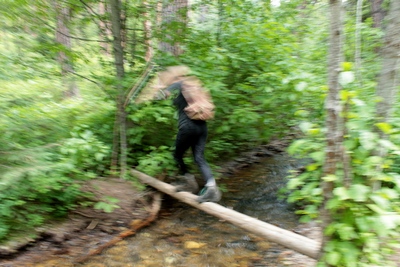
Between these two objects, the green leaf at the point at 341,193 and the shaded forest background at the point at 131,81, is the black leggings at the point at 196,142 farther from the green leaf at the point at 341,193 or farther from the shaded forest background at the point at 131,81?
the green leaf at the point at 341,193

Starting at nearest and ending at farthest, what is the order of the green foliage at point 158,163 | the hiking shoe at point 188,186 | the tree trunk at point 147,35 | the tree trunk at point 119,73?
the hiking shoe at point 188,186
the green foliage at point 158,163
the tree trunk at point 119,73
the tree trunk at point 147,35

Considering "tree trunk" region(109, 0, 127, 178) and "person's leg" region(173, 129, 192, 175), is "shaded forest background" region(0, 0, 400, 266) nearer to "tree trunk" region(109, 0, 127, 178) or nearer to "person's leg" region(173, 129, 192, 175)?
"tree trunk" region(109, 0, 127, 178)

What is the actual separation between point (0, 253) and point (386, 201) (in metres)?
4.11

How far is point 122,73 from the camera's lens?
5.86m

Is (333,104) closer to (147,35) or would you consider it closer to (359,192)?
(359,192)

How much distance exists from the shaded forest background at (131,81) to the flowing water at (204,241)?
690mm

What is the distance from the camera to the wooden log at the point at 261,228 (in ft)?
10.6

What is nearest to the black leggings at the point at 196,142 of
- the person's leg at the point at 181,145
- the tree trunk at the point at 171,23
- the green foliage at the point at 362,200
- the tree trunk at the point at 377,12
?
the person's leg at the point at 181,145

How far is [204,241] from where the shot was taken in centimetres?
457

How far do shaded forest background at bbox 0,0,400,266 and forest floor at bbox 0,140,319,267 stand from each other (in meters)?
0.19

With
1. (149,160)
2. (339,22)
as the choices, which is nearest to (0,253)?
(149,160)

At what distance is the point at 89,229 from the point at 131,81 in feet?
8.30

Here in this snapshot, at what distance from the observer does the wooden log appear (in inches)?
128

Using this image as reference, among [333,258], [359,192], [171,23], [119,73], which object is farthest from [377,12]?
[333,258]
